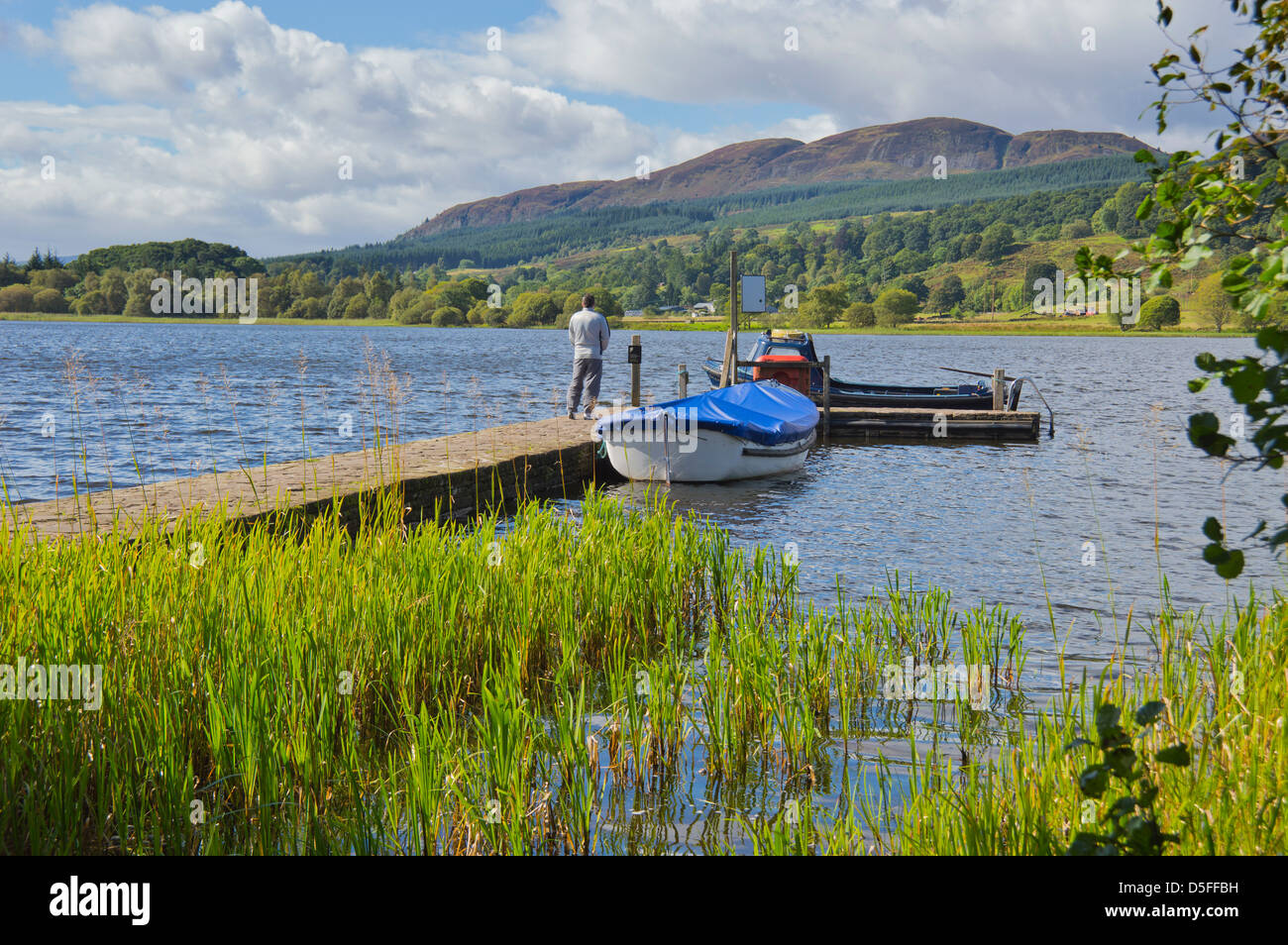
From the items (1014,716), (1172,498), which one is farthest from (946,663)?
(1172,498)

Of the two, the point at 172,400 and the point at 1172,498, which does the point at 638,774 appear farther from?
the point at 172,400

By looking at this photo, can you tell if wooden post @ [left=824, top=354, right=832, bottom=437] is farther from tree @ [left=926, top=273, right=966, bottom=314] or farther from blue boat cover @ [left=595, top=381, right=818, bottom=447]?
tree @ [left=926, top=273, right=966, bottom=314]

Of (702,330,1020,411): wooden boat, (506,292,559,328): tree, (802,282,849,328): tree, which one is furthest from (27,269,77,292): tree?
(702,330,1020,411): wooden boat

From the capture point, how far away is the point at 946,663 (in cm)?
661

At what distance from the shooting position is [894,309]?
12725 centimetres

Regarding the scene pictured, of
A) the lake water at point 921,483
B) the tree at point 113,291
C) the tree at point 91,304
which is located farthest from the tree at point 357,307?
the lake water at point 921,483

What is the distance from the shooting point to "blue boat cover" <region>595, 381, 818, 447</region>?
15016mm

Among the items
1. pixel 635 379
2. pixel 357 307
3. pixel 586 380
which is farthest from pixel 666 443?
pixel 357 307

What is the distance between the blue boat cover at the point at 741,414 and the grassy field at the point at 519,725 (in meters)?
8.01

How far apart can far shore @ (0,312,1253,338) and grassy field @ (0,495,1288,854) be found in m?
95.2

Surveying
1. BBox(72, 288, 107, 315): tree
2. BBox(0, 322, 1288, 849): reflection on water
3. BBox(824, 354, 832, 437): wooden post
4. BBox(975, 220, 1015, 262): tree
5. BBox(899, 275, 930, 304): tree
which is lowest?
BBox(0, 322, 1288, 849): reflection on water

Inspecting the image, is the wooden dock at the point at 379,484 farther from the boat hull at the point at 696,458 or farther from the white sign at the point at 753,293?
the white sign at the point at 753,293

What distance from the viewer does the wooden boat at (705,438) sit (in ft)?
49.3
